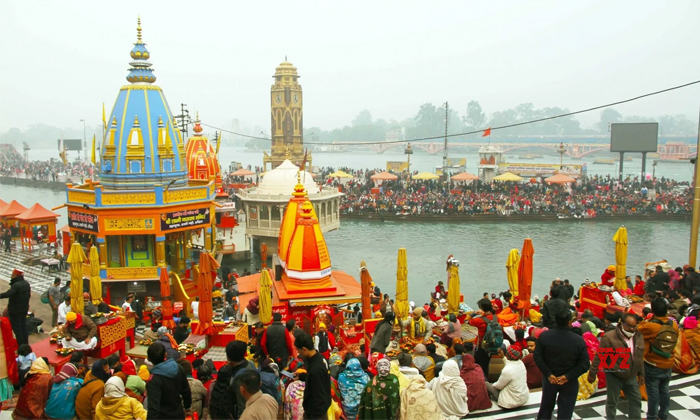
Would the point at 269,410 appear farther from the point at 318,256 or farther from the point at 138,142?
the point at 138,142

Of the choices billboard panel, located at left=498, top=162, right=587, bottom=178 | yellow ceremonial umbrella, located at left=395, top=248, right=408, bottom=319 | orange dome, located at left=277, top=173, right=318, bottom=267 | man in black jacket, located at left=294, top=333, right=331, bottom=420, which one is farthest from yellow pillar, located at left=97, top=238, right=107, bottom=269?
billboard panel, located at left=498, top=162, right=587, bottom=178

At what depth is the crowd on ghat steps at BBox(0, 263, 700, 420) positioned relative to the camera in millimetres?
5168

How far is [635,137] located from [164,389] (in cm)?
4731

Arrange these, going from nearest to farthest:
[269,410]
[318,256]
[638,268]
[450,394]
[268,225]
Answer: [269,410]
[450,394]
[318,256]
[638,268]
[268,225]

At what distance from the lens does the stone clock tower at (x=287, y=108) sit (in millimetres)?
53812

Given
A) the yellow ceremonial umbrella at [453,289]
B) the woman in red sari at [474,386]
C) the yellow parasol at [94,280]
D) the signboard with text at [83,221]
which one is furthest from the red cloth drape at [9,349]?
the signboard with text at [83,221]

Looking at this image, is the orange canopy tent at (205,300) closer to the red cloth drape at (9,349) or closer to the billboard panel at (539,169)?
the red cloth drape at (9,349)

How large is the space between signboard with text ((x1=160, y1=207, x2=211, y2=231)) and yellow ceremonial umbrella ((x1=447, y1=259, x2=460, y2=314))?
26.2 feet

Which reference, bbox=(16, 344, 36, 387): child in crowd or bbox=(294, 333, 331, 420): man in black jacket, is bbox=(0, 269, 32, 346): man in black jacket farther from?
bbox=(294, 333, 331, 420): man in black jacket

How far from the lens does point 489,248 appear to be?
86.3 ft

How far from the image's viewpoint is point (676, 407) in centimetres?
670

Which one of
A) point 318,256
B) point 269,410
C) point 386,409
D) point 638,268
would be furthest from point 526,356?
point 638,268

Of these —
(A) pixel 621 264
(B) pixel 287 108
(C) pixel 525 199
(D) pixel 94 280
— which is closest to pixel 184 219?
(D) pixel 94 280

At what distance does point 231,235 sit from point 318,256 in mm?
14356
